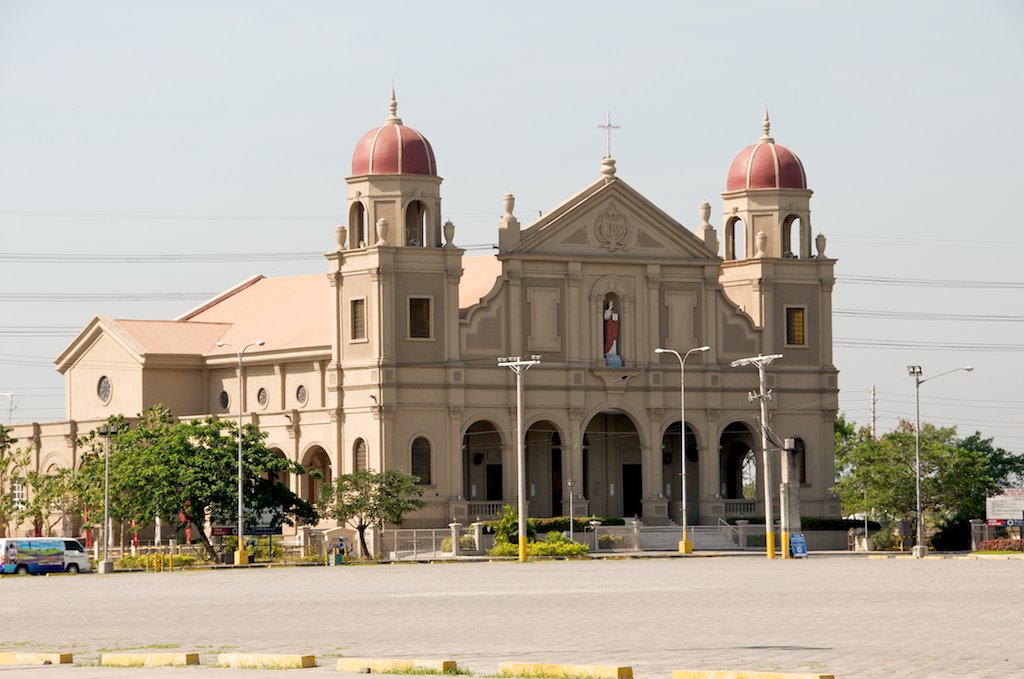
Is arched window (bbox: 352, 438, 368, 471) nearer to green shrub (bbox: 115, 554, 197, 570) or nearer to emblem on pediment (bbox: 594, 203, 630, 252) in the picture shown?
green shrub (bbox: 115, 554, 197, 570)

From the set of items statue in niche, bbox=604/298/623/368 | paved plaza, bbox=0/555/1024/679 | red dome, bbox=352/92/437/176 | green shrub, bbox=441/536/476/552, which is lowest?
paved plaza, bbox=0/555/1024/679

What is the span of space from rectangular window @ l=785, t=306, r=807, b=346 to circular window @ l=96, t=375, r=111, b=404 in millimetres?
34276

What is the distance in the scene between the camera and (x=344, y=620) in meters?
36.8

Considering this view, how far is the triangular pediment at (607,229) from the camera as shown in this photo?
97.1 m

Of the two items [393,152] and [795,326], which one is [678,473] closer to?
[795,326]

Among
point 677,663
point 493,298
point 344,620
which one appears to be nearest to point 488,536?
point 493,298

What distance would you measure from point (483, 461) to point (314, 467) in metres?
8.14

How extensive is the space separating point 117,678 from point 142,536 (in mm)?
75507

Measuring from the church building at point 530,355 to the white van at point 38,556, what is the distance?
62.0ft

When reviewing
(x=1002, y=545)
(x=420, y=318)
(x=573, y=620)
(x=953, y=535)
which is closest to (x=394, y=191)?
(x=420, y=318)

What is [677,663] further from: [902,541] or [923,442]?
[923,442]

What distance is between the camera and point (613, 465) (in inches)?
3969

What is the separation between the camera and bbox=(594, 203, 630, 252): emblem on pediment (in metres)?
98.0

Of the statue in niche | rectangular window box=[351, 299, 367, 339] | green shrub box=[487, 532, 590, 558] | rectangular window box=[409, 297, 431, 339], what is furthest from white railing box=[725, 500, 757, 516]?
rectangular window box=[351, 299, 367, 339]
